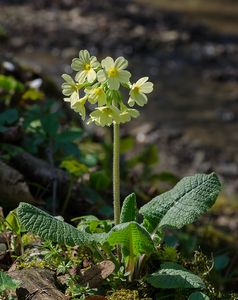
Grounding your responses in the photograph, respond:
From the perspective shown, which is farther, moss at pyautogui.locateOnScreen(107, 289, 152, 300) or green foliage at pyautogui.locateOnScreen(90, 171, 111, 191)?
green foliage at pyautogui.locateOnScreen(90, 171, 111, 191)

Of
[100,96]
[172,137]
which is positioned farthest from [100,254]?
[172,137]

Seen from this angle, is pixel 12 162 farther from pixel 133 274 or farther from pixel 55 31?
pixel 55 31

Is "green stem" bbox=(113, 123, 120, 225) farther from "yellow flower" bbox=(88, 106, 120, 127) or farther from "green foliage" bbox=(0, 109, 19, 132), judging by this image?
"green foliage" bbox=(0, 109, 19, 132)

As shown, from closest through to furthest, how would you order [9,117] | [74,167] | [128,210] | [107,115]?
[107,115], [128,210], [74,167], [9,117]

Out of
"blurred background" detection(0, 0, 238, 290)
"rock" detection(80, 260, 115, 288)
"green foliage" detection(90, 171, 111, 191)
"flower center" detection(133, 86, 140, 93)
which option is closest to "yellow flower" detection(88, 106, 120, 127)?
"flower center" detection(133, 86, 140, 93)

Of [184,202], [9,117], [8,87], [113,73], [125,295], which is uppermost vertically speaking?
[113,73]

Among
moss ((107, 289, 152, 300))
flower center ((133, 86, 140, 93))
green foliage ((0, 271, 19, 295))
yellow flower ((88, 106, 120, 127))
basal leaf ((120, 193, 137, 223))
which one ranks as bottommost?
moss ((107, 289, 152, 300))

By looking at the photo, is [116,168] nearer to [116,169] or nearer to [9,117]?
[116,169]

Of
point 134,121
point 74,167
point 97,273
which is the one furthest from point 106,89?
point 134,121
